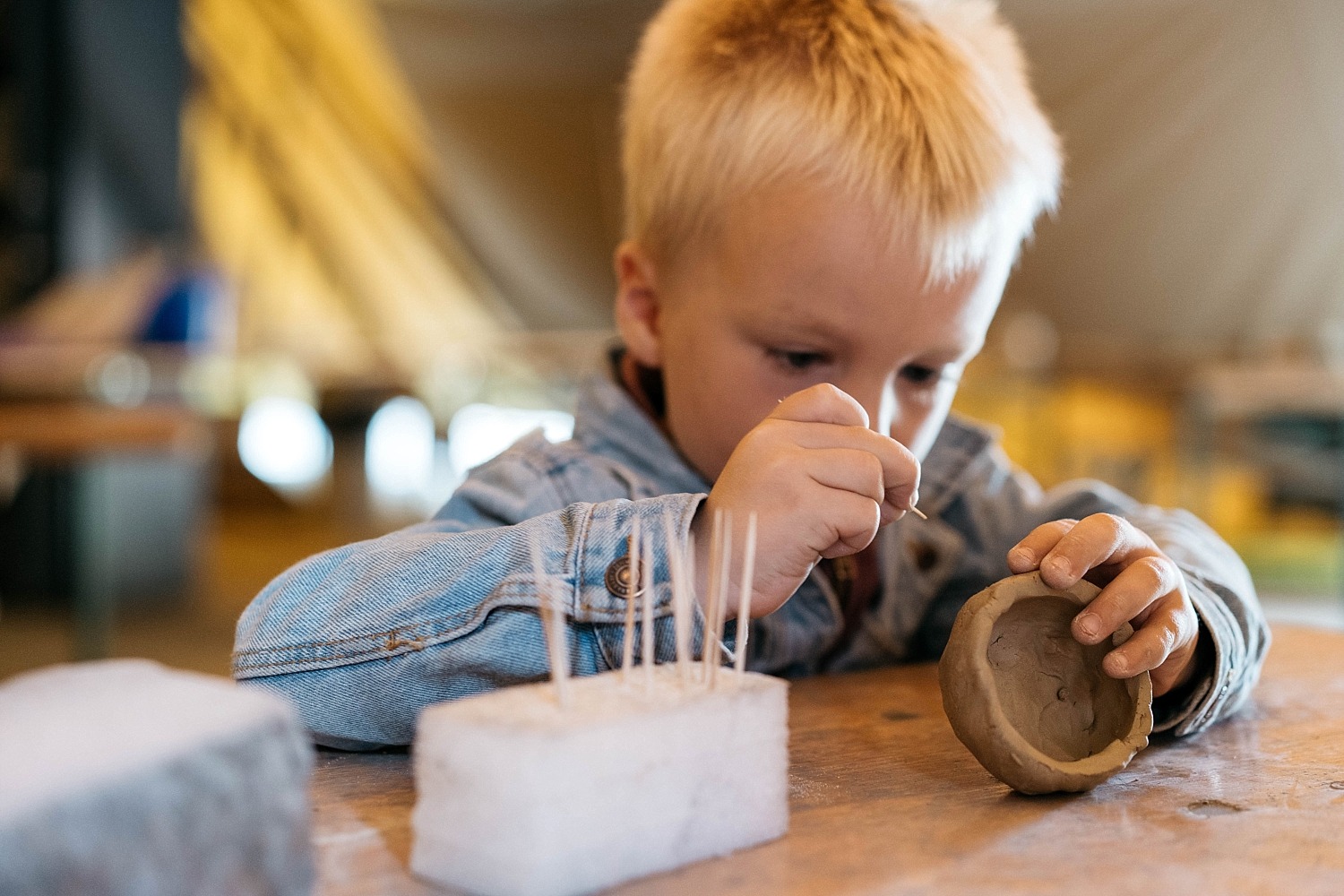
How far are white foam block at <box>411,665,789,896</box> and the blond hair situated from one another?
1.45ft

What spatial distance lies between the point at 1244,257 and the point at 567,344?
340cm

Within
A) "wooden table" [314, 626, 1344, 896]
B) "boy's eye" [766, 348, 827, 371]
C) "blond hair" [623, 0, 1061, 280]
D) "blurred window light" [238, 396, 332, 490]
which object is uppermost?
"blond hair" [623, 0, 1061, 280]

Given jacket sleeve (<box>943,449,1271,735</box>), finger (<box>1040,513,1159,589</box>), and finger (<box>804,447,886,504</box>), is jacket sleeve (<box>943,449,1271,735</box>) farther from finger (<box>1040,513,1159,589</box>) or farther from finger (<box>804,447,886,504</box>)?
finger (<box>804,447,886,504</box>)

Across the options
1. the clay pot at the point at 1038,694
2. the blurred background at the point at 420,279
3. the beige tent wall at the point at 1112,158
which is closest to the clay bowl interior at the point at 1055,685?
the clay pot at the point at 1038,694

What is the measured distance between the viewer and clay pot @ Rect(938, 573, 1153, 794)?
1.80ft

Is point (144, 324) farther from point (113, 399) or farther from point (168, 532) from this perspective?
point (168, 532)

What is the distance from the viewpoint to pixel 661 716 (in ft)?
1.41

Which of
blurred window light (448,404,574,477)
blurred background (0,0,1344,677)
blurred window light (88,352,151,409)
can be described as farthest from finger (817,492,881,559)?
blurred window light (448,404,574,477)

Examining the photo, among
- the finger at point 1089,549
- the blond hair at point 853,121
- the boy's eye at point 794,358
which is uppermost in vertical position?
the blond hair at point 853,121

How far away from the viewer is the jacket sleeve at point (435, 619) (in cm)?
64

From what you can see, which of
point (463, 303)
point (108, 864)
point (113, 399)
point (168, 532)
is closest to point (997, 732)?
point (108, 864)

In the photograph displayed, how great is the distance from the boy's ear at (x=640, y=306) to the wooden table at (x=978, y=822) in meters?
0.34

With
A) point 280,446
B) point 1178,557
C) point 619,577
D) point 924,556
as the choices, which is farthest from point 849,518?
point 280,446

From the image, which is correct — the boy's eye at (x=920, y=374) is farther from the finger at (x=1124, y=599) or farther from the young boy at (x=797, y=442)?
the finger at (x=1124, y=599)
